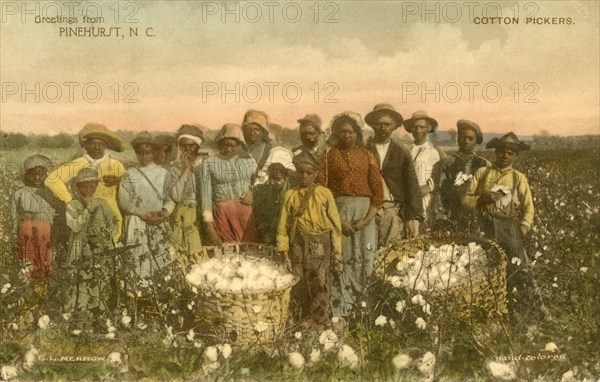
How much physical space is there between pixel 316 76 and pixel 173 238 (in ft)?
3.78

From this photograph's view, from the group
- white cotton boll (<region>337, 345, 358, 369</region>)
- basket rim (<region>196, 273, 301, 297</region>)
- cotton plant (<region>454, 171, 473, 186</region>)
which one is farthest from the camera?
cotton plant (<region>454, 171, 473, 186</region>)

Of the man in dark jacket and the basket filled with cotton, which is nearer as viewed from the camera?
the basket filled with cotton

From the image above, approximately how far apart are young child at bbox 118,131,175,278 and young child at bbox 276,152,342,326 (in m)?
0.63

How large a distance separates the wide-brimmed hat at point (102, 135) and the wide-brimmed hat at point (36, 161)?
210 mm

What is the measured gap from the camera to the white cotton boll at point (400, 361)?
364 centimetres

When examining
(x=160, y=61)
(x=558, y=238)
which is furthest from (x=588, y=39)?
(x=160, y=61)

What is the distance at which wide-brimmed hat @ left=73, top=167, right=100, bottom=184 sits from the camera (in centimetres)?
368

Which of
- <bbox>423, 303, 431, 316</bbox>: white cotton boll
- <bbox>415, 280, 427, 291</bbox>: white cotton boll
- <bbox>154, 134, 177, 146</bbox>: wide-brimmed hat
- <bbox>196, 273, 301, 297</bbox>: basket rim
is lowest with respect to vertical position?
<bbox>423, 303, 431, 316</bbox>: white cotton boll

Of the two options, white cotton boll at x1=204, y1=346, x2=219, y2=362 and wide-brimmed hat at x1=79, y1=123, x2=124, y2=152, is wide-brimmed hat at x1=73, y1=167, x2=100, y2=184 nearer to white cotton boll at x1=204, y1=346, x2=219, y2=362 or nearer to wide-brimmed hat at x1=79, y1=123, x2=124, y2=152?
wide-brimmed hat at x1=79, y1=123, x2=124, y2=152

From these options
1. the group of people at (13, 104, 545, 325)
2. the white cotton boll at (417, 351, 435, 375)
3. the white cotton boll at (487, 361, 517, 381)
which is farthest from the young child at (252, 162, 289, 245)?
the white cotton boll at (487, 361, 517, 381)

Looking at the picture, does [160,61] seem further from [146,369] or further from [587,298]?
[587,298]

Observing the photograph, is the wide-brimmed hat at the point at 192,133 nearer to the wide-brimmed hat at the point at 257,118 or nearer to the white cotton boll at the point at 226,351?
the wide-brimmed hat at the point at 257,118

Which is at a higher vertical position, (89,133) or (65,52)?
(65,52)

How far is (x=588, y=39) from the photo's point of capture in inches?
147
